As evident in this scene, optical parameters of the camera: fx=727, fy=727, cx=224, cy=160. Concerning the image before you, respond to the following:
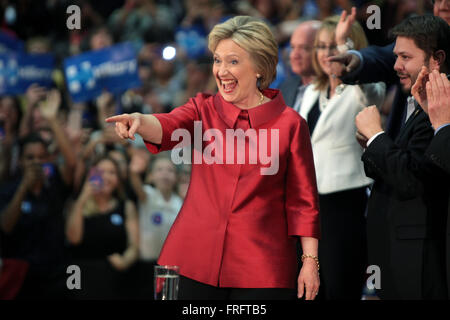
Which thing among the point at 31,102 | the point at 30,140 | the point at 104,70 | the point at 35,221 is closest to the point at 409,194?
the point at 35,221

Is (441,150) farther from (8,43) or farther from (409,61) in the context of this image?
(8,43)

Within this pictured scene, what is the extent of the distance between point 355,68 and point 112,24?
5055 millimetres

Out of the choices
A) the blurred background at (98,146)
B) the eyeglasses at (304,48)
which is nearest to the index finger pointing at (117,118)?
the eyeglasses at (304,48)

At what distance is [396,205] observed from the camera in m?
2.83

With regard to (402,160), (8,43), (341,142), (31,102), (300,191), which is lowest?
(300,191)

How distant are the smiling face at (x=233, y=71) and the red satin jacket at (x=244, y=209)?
0.05 m

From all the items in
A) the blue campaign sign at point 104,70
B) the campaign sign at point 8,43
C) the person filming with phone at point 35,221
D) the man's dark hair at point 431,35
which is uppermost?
the campaign sign at point 8,43

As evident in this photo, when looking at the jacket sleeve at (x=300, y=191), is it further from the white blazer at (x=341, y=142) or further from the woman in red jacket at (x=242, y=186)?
the white blazer at (x=341, y=142)

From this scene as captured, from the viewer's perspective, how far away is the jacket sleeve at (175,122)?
252 cm

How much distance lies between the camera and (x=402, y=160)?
8.87ft

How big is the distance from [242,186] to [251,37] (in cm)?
53
